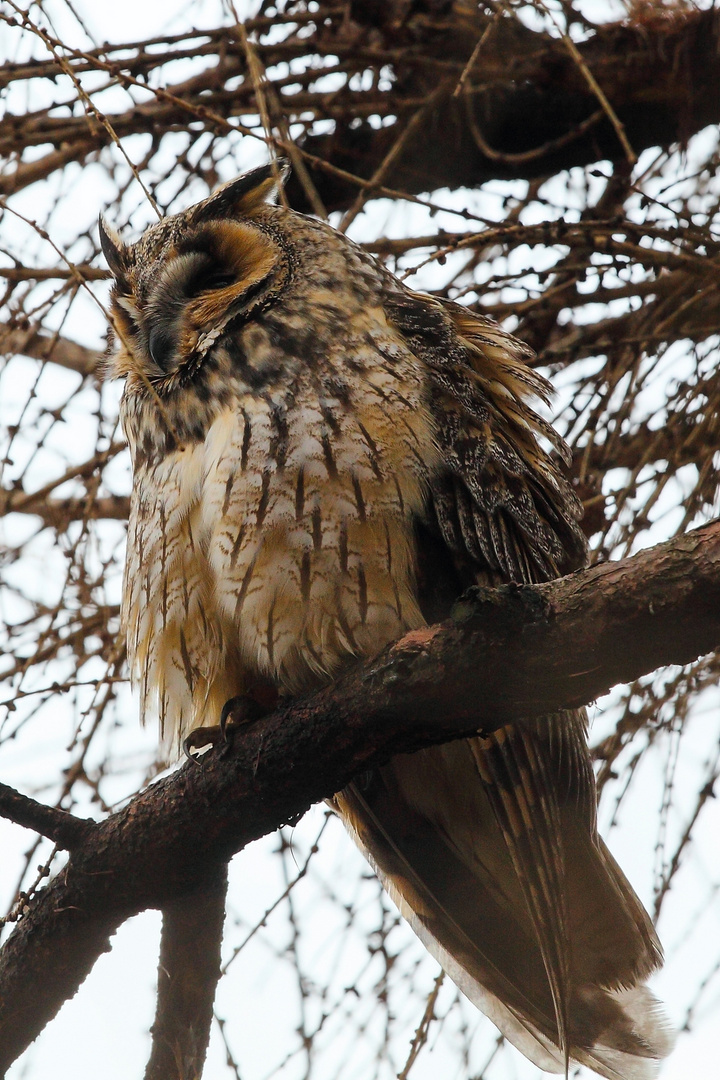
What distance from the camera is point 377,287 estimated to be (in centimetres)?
253

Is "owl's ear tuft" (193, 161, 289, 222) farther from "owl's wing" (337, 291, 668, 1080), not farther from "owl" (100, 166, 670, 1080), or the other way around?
"owl's wing" (337, 291, 668, 1080)

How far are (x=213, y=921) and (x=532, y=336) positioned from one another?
5.85 feet

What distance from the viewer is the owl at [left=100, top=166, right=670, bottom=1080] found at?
2.07 metres

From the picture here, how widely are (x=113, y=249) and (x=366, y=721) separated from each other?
1.49 metres

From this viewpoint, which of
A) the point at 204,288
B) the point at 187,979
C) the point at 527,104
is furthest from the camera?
the point at 527,104

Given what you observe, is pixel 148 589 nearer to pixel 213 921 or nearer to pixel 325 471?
pixel 325 471

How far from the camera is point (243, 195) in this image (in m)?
2.76

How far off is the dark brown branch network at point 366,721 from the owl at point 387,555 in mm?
243

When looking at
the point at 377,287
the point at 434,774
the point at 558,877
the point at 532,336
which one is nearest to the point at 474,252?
the point at 532,336

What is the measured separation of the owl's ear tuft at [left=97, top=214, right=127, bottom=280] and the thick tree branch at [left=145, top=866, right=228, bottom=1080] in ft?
4.72

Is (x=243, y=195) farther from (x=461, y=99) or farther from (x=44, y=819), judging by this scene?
(x=44, y=819)

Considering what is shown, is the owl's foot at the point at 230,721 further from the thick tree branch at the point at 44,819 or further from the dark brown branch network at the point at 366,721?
the thick tree branch at the point at 44,819

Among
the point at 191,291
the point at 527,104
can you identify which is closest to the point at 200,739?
the point at 191,291

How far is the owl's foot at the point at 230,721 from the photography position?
2061mm
